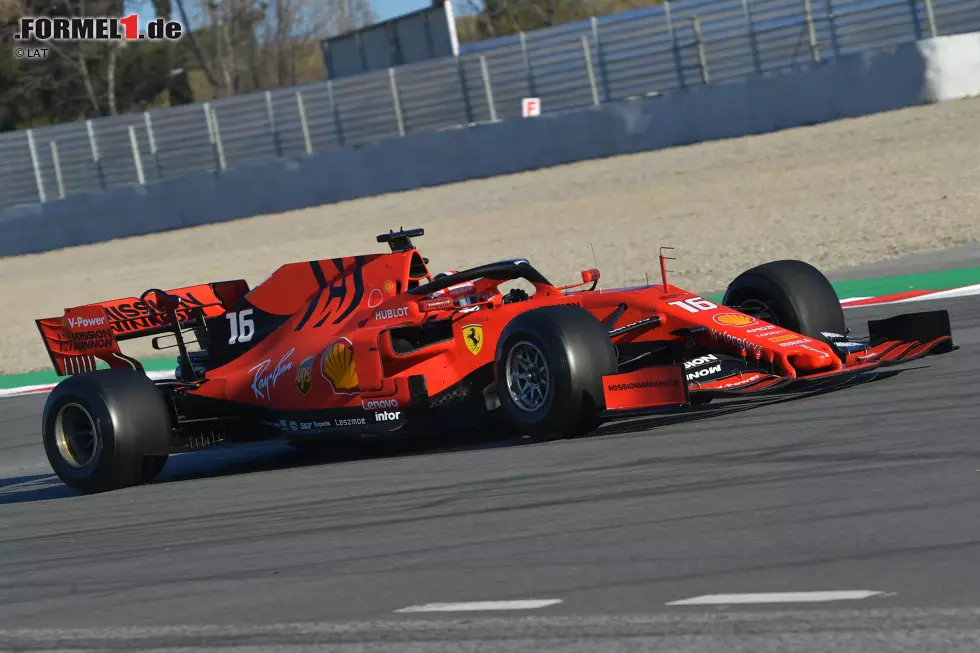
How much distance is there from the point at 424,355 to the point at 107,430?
1.81 m

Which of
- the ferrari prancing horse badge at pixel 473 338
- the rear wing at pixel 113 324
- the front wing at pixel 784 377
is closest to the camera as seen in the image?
the front wing at pixel 784 377

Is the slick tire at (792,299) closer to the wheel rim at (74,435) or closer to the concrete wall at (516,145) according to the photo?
the wheel rim at (74,435)

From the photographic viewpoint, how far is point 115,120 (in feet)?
110

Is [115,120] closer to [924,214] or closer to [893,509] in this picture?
[924,214]

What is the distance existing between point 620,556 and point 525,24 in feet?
167

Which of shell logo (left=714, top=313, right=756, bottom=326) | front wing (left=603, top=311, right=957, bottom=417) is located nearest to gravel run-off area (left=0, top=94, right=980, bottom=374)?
front wing (left=603, top=311, right=957, bottom=417)

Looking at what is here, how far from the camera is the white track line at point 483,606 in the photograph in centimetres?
457

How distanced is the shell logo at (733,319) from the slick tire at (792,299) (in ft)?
1.54

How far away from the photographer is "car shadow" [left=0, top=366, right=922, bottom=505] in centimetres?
799

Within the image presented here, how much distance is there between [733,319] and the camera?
25.5ft

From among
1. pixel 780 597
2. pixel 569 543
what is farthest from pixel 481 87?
pixel 780 597

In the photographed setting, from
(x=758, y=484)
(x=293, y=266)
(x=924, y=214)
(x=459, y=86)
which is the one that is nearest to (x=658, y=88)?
(x=459, y=86)
